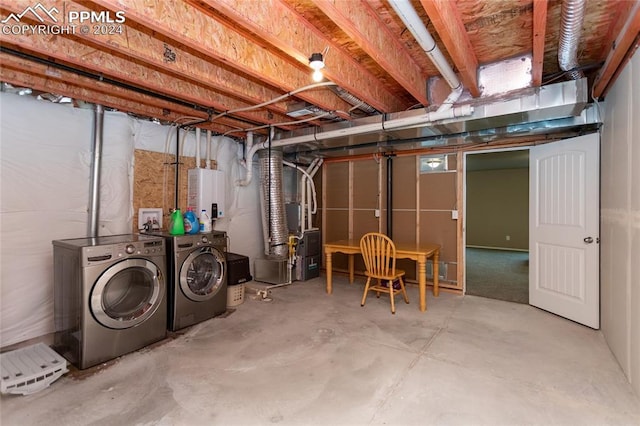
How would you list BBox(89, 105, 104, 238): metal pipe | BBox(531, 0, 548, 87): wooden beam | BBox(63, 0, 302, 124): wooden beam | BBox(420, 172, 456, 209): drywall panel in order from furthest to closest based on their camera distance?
BBox(420, 172, 456, 209): drywall panel < BBox(89, 105, 104, 238): metal pipe < BBox(63, 0, 302, 124): wooden beam < BBox(531, 0, 548, 87): wooden beam

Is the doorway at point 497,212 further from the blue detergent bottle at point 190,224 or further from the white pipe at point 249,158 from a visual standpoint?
the blue detergent bottle at point 190,224

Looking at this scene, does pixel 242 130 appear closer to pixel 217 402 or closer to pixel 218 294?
pixel 218 294

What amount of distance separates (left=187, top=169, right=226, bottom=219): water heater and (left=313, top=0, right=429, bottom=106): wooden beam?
2.32 meters

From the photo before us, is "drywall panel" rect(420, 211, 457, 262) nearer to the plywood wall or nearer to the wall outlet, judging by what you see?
the plywood wall

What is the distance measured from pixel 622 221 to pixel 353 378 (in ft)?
7.93

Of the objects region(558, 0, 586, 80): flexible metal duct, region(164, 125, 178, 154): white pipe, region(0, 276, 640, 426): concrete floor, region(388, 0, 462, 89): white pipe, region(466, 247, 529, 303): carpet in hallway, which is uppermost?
region(558, 0, 586, 80): flexible metal duct

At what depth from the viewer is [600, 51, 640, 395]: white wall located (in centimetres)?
203

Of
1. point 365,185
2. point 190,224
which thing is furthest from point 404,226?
point 190,224

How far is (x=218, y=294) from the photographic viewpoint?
132 inches

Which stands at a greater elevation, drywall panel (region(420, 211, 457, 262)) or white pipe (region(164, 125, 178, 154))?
white pipe (region(164, 125, 178, 154))

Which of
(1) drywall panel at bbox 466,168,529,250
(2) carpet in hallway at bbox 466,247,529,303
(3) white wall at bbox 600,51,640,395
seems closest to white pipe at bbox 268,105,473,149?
(3) white wall at bbox 600,51,640,395

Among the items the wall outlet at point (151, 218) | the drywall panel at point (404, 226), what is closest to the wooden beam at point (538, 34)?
the drywall panel at point (404, 226)

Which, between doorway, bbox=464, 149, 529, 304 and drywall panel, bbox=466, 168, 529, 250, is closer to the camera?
doorway, bbox=464, 149, 529, 304

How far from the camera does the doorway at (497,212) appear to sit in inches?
265
